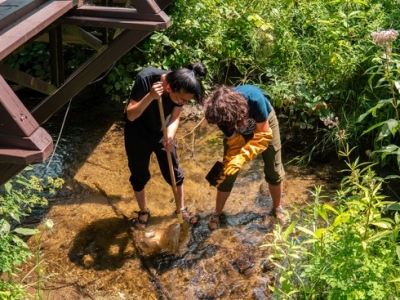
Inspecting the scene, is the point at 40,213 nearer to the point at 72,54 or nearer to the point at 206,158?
the point at 206,158

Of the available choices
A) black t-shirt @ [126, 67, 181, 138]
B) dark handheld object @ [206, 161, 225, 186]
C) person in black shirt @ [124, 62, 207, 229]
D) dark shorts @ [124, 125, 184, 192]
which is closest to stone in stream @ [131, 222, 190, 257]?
person in black shirt @ [124, 62, 207, 229]

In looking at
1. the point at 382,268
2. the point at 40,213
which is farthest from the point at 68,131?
the point at 382,268

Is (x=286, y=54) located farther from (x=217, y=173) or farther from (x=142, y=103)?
(x=142, y=103)

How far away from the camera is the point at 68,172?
17.5 ft

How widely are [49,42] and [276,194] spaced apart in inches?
93.5

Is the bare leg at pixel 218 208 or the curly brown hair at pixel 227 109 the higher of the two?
the curly brown hair at pixel 227 109

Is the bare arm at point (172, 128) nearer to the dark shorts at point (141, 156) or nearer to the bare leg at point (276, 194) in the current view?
the dark shorts at point (141, 156)

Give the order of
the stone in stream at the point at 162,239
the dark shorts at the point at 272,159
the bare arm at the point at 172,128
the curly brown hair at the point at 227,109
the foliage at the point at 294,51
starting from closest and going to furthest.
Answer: the curly brown hair at the point at 227,109 < the bare arm at the point at 172,128 < the dark shorts at the point at 272,159 < the stone in stream at the point at 162,239 < the foliage at the point at 294,51

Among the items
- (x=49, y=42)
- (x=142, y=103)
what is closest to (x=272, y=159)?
(x=142, y=103)

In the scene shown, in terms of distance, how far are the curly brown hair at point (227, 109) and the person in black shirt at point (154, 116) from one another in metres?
0.12

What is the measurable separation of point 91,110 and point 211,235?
2.89 meters

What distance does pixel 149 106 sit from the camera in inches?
153

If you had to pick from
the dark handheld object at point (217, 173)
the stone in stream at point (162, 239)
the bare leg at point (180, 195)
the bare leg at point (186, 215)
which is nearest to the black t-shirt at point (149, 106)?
the dark handheld object at point (217, 173)

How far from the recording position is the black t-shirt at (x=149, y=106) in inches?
146
